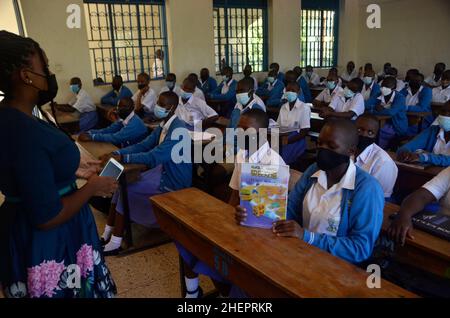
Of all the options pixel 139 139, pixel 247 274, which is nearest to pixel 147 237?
pixel 139 139

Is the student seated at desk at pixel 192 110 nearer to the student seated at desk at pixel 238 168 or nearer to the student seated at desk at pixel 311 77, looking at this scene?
the student seated at desk at pixel 238 168

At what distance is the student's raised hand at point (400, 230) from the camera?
1891 mm

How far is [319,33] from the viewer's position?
11.5 metres

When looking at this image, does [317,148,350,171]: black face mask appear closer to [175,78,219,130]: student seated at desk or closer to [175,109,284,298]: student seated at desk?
[175,109,284,298]: student seated at desk

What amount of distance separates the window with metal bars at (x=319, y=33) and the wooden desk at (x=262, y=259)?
9819mm

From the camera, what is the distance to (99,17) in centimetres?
800

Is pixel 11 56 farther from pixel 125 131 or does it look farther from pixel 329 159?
pixel 125 131

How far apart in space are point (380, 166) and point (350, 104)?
343 cm

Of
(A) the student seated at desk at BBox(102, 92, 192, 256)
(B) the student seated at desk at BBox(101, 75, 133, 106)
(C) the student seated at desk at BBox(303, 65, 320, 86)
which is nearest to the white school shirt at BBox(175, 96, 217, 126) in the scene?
(B) the student seated at desk at BBox(101, 75, 133, 106)

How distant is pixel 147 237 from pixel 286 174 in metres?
2.40

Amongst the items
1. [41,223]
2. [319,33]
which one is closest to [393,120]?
[41,223]

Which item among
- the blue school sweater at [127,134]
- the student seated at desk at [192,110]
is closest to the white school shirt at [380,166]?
the blue school sweater at [127,134]

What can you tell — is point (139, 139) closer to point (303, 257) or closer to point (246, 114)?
point (246, 114)

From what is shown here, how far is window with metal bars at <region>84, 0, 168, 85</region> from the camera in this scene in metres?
8.00
